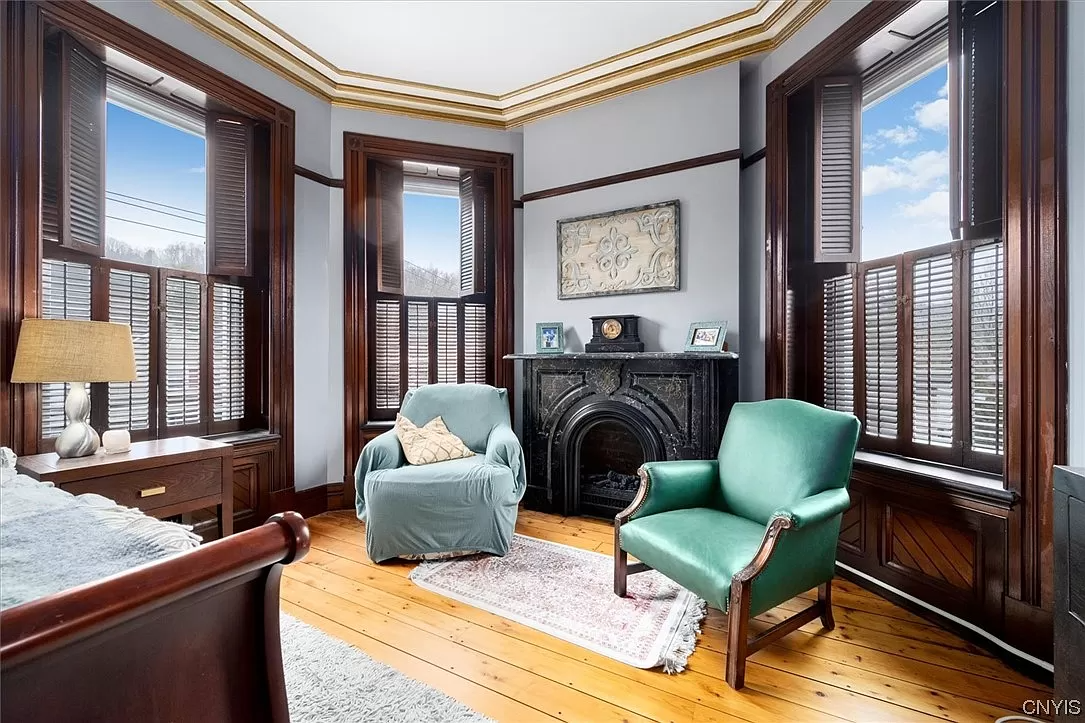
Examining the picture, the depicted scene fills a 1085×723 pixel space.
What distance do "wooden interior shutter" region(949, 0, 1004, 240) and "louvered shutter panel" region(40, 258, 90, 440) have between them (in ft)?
13.8

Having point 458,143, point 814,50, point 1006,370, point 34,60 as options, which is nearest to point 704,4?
point 814,50

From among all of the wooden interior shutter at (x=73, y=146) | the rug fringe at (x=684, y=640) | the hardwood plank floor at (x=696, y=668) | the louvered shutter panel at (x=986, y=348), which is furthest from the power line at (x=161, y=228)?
the louvered shutter panel at (x=986, y=348)

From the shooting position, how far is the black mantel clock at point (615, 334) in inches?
133

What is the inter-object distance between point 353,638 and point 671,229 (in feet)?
9.74

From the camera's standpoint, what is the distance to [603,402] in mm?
3396

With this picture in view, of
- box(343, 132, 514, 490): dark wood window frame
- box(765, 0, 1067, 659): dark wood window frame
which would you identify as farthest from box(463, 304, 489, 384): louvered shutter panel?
box(765, 0, 1067, 659): dark wood window frame

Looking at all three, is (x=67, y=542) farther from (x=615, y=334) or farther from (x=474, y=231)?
(x=474, y=231)

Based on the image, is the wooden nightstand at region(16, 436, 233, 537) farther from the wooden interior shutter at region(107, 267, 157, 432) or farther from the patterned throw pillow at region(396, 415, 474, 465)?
the patterned throw pillow at region(396, 415, 474, 465)

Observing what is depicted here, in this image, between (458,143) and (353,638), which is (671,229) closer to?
(458,143)

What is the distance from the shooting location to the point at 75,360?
2.02 metres

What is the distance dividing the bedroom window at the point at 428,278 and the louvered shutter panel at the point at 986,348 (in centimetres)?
305

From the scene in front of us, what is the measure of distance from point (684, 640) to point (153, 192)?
3.66 m

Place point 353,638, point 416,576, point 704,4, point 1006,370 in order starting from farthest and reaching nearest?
point 704,4, point 416,576, point 353,638, point 1006,370

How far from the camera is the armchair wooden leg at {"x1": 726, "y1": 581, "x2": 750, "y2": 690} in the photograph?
1681mm
